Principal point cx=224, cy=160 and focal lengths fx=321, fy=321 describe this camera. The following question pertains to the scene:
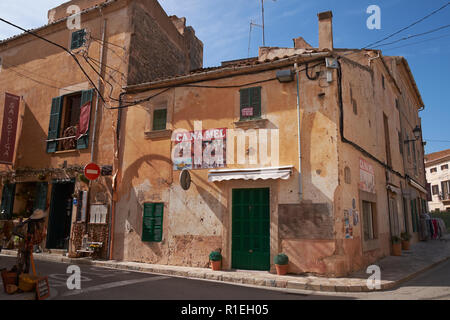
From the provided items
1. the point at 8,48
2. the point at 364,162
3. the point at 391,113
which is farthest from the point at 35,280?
the point at 391,113

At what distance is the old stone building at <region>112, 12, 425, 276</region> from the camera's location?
9383 millimetres

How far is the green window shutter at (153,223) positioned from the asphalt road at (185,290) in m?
2.36

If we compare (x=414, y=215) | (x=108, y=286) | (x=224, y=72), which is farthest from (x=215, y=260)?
(x=414, y=215)

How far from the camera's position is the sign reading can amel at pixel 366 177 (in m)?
11.1

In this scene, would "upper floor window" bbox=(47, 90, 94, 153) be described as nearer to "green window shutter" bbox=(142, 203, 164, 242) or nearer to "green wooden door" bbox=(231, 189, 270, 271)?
"green window shutter" bbox=(142, 203, 164, 242)

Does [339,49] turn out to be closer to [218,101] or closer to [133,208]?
[218,101]

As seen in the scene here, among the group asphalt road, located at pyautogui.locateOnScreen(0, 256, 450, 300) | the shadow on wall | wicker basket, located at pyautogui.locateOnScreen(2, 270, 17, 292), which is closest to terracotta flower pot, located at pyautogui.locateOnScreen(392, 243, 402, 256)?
asphalt road, located at pyautogui.locateOnScreen(0, 256, 450, 300)

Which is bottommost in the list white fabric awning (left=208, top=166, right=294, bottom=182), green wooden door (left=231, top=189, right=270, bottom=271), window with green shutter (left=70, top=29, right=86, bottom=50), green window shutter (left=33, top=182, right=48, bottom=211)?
green wooden door (left=231, top=189, right=270, bottom=271)

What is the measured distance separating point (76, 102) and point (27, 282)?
34.8 feet

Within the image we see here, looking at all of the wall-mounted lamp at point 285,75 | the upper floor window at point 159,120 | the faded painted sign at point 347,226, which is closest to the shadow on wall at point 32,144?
the upper floor window at point 159,120

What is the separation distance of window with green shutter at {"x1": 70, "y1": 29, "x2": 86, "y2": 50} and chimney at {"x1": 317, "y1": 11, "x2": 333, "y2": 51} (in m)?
10.3

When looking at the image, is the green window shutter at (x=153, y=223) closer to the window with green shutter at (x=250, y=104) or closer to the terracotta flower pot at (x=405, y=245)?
the window with green shutter at (x=250, y=104)

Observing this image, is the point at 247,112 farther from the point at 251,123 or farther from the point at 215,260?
the point at 215,260

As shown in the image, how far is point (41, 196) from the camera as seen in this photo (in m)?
14.2
